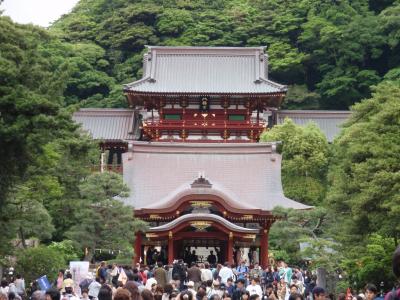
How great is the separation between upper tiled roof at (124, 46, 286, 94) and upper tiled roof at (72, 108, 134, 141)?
126 inches

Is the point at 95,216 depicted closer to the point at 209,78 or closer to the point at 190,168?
→ the point at 190,168

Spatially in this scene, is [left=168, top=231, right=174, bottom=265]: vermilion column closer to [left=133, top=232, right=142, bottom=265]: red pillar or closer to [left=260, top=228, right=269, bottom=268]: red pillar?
[left=133, top=232, right=142, bottom=265]: red pillar

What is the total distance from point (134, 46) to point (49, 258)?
155 feet

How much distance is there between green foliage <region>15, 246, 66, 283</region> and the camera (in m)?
22.8

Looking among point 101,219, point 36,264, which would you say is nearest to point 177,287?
point 36,264

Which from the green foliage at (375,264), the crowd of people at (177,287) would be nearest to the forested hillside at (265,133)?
the green foliage at (375,264)

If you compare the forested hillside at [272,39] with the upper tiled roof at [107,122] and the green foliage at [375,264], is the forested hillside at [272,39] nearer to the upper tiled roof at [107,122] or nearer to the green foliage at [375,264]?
the upper tiled roof at [107,122]

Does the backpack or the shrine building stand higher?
the shrine building

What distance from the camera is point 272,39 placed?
66688 millimetres

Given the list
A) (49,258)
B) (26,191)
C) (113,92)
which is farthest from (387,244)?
(113,92)

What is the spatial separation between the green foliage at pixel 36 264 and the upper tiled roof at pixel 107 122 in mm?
28977

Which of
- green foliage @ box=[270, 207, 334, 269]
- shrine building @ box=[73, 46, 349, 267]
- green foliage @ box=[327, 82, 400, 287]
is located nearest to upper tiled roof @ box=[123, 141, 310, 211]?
shrine building @ box=[73, 46, 349, 267]

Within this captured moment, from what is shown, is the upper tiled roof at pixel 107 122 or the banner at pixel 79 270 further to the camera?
the upper tiled roof at pixel 107 122

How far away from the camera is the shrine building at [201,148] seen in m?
32.9
